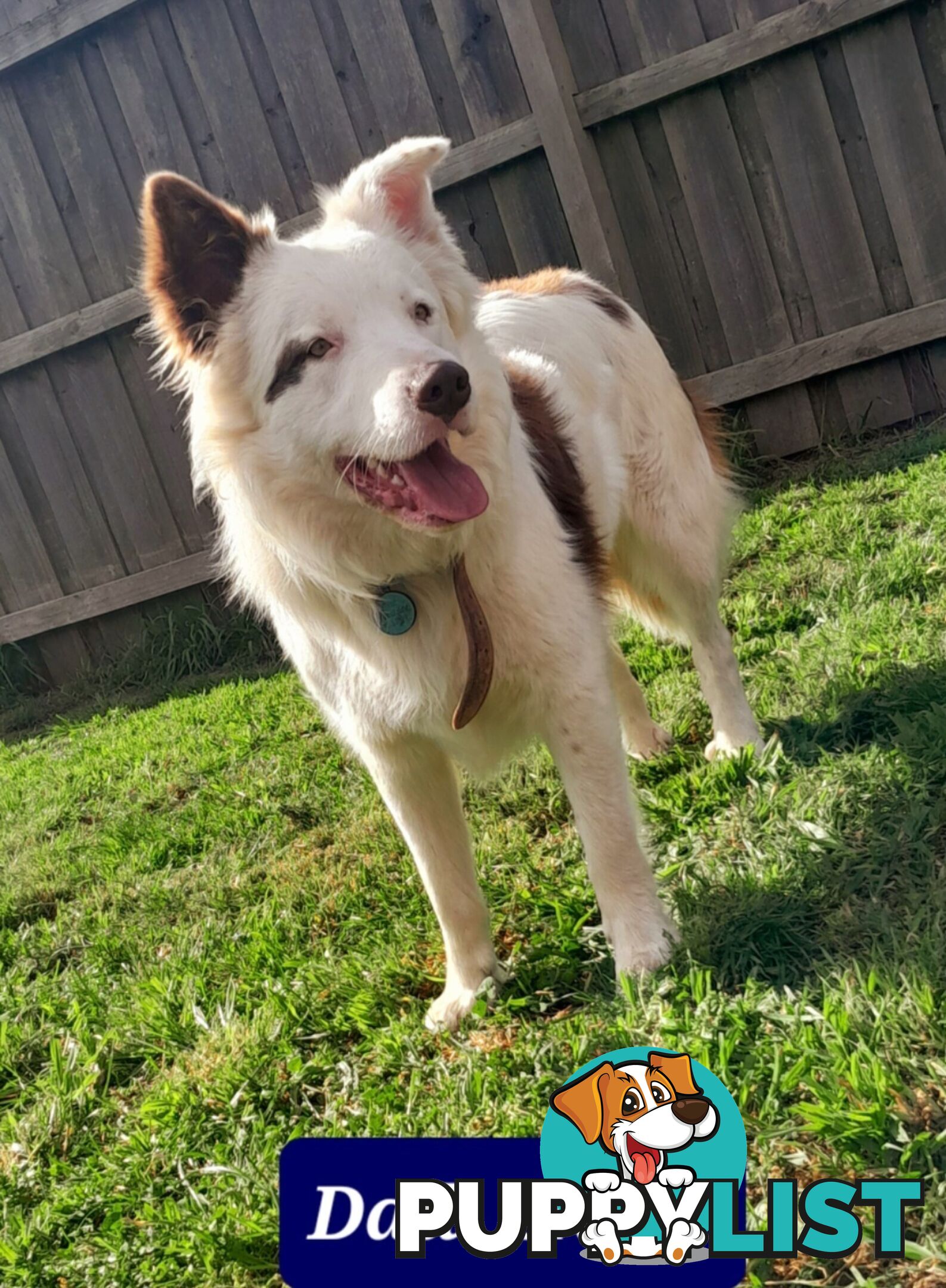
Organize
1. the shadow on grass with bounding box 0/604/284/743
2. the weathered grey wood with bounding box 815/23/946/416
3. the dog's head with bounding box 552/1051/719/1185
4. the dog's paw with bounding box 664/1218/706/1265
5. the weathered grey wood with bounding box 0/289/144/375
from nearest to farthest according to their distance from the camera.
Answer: the dog's paw with bounding box 664/1218/706/1265 → the dog's head with bounding box 552/1051/719/1185 → the weathered grey wood with bounding box 815/23/946/416 → the weathered grey wood with bounding box 0/289/144/375 → the shadow on grass with bounding box 0/604/284/743

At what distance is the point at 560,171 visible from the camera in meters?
5.54

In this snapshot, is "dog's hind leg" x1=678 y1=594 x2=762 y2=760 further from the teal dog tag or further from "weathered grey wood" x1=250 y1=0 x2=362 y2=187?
"weathered grey wood" x1=250 y1=0 x2=362 y2=187

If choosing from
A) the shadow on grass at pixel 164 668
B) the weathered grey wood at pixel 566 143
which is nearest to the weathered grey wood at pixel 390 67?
the weathered grey wood at pixel 566 143

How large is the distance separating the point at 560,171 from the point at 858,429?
6.63 ft

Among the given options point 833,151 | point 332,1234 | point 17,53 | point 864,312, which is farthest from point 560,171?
point 332,1234

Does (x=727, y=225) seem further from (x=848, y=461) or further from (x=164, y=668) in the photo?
(x=164, y=668)

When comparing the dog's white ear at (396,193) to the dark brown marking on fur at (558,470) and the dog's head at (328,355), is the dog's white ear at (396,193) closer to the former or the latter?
the dog's head at (328,355)

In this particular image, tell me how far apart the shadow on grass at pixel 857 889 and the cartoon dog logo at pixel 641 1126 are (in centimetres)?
42

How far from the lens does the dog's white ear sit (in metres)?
2.71

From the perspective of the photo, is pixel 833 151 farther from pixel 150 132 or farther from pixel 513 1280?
pixel 513 1280

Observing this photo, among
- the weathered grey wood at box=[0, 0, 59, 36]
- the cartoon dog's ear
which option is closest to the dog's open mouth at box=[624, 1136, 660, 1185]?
the cartoon dog's ear

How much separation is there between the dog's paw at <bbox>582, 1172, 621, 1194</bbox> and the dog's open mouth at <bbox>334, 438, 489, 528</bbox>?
1.24m

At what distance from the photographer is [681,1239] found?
167cm

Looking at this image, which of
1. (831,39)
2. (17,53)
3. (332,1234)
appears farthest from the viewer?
(17,53)
